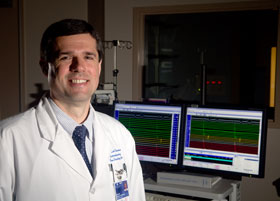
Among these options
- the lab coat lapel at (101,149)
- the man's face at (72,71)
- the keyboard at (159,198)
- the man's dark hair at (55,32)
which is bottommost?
the keyboard at (159,198)

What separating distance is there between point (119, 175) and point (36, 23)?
239cm

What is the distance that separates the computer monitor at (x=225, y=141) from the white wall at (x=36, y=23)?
1724 millimetres

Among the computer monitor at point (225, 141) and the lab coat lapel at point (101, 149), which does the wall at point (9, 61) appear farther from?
the lab coat lapel at point (101, 149)

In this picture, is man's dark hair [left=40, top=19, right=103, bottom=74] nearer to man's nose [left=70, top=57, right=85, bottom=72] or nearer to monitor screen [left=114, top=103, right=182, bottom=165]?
man's nose [left=70, top=57, right=85, bottom=72]

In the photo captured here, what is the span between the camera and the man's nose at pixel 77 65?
4.30 feet

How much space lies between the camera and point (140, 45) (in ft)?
10.1

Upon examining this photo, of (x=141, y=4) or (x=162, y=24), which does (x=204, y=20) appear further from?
(x=141, y=4)

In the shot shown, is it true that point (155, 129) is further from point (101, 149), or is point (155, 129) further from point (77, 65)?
point (77, 65)

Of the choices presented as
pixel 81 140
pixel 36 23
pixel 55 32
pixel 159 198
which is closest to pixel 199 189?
pixel 159 198

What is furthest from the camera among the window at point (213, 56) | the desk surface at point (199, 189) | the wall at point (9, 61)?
the window at point (213, 56)

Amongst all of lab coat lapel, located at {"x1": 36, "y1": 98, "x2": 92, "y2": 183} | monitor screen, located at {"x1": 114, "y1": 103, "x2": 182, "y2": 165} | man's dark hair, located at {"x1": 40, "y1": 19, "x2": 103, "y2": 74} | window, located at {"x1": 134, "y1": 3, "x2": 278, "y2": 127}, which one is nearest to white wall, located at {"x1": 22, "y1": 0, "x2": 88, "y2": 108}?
window, located at {"x1": 134, "y1": 3, "x2": 278, "y2": 127}

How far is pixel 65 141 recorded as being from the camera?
132 centimetres

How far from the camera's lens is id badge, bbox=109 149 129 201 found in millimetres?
1406

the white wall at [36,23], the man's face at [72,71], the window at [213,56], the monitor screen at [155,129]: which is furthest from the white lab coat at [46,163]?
the window at [213,56]
